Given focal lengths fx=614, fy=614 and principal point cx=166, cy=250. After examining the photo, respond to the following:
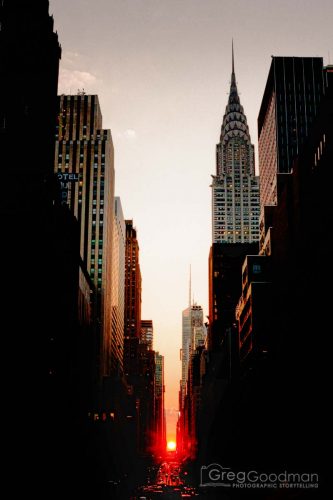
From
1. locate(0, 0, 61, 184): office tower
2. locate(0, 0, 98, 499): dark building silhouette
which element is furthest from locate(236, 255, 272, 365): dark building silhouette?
locate(0, 0, 61, 184): office tower

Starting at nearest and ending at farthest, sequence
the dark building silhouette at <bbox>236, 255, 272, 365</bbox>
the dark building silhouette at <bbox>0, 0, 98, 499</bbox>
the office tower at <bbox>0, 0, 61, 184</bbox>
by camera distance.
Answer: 1. the dark building silhouette at <bbox>0, 0, 98, 499</bbox>
2. the office tower at <bbox>0, 0, 61, 184</bbox>
3. the dark building silhouette at <bbox>236, 255, 272, 365</bbox>

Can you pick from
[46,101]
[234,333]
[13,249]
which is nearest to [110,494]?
[13,249]

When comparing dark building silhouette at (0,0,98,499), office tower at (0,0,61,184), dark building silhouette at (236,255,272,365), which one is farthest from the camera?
dark building silhouette at (236,255,272,365)

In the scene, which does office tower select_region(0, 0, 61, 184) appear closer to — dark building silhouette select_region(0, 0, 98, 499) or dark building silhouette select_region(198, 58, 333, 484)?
dark building silhouette select_region(0, 0, 98, 499)

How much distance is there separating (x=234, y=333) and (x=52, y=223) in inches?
3656

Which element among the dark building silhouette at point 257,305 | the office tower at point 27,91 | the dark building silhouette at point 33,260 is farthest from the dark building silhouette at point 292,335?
the office tower at point 27,91

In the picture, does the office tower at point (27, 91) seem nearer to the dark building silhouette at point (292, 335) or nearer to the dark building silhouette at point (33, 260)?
the dark building silhouette at point (33, 260)

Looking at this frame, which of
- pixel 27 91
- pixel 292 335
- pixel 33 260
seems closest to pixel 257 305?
pixel 292 335

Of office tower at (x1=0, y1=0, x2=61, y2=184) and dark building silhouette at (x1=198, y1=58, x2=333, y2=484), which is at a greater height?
office tower at (x1=0, y1=0, x2=61, y2=184)

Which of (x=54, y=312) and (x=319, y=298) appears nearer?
(x=319, y=298)

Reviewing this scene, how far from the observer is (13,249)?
7431 cm

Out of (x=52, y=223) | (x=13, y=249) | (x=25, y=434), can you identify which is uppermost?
(x=52, y=223)

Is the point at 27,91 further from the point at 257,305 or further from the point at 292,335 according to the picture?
the point at 257,305

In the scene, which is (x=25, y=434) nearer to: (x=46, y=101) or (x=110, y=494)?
(x=110, y=494)
